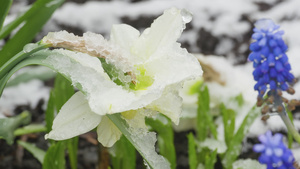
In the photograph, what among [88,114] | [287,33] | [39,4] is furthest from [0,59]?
[287,33]

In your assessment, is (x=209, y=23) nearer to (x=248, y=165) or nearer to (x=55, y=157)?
(x=248, y=165)

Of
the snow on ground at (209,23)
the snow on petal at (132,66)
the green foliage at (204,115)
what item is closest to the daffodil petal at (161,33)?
the snow on petal at (132,66)

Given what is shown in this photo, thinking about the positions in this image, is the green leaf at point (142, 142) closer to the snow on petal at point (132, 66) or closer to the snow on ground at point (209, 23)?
the snow on petal at point (132, 66)

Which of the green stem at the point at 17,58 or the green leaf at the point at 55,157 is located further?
the green leaf at the point at 55,157

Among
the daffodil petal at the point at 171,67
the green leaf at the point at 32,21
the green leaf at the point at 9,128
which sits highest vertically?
the daffodil petal at the point at 171,67

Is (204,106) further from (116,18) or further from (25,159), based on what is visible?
(116,18)

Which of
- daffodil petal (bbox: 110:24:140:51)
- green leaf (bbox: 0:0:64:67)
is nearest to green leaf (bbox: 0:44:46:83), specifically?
daffodil petal (bbox: 110:24:140:51)
